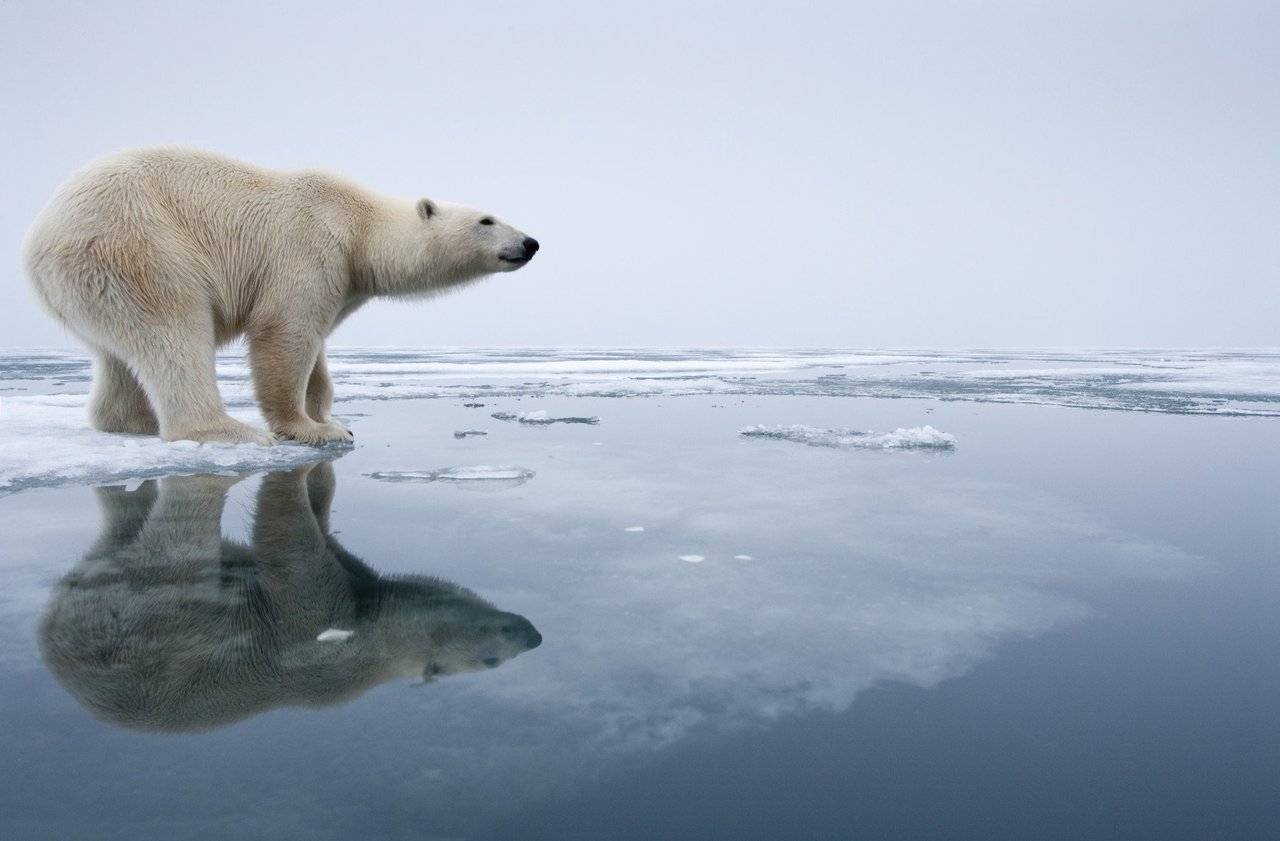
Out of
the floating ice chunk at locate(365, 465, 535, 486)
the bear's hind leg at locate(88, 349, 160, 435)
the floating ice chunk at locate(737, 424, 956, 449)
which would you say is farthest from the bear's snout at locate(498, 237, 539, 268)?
the bear's hind leg at locate(88, 349, 160, 435)

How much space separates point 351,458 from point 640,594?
277 centimetres

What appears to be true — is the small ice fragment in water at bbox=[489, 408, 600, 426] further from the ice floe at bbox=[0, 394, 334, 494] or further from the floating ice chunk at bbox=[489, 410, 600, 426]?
the ice floe at bbox=[0, 394, 334, 494]

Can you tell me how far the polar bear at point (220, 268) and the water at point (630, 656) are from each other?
24.6 inches

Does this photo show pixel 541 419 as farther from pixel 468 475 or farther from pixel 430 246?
pixel 468 475

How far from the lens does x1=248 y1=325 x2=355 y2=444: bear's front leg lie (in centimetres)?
445

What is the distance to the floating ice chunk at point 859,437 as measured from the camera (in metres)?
4.84

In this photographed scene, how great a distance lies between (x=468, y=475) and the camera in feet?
12.3

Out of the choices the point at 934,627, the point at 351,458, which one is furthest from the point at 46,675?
the point at 351,458

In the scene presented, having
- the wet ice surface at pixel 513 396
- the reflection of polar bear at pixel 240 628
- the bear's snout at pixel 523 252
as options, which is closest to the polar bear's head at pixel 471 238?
the bear's snout at pixel 523 252

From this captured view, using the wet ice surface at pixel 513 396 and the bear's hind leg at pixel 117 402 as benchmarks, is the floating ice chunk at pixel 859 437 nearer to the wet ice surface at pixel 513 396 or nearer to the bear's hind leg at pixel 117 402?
the wet ice surface at pixel 513 396

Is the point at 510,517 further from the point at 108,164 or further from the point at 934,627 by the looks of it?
the point at 108,164

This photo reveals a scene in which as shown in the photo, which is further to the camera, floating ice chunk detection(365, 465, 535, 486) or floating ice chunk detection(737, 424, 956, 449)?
floating ice chunk detection(737, 424, 956, 449)

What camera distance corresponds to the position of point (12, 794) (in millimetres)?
1117

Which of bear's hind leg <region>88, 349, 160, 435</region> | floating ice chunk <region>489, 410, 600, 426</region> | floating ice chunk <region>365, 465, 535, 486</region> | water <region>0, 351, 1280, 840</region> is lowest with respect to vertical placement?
water <region>0, 351, 1280, 840</region>
